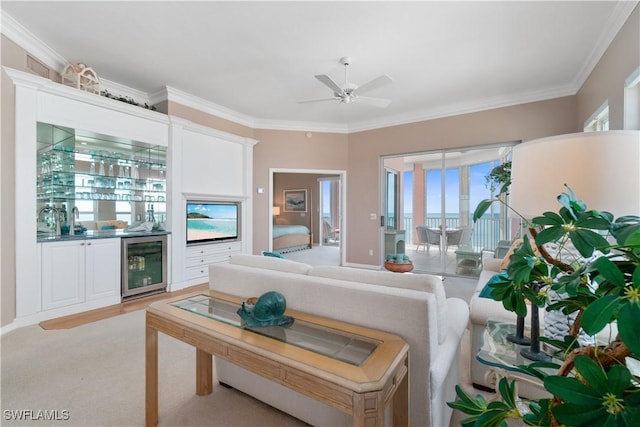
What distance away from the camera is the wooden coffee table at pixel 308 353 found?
91cm

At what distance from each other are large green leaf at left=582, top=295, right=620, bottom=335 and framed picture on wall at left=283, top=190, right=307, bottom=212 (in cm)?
951

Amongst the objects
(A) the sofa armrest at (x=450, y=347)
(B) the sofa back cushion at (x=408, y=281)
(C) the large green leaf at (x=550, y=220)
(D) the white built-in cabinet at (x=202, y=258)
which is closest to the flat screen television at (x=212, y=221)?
(D) the white built-in cabinet at (x=202, y=258)

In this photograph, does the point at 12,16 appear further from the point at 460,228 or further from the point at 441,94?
the point at 460,228

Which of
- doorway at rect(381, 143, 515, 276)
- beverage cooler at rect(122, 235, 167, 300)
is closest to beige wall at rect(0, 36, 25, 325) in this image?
beverage cooler at rect(122, 235, 167, 300)

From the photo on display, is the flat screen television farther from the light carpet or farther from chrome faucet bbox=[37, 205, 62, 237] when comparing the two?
the light carpet

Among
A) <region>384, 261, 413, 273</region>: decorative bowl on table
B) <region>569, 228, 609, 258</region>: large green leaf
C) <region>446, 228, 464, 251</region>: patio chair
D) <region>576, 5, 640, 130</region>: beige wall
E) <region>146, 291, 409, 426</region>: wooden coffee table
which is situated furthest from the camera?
<region>446, 228, 464, 251</region>: patio chair

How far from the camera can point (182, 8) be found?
8.48ft

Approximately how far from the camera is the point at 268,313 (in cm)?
137

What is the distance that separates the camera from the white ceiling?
260 cm

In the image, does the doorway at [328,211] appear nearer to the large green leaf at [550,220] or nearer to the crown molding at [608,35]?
the crown molding at [608,35]

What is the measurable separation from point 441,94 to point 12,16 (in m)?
5.25

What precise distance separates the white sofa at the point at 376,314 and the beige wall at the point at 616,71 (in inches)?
101

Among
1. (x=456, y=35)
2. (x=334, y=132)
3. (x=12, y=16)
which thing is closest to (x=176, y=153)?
(x=12, y=16)

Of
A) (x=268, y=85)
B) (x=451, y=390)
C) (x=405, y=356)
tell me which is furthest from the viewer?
(x=268, y=85)
